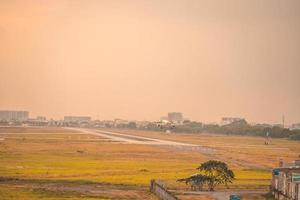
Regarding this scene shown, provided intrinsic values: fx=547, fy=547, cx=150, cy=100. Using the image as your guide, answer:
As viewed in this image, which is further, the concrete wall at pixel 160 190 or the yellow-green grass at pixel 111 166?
the yellow-green grass at pixel 111 166

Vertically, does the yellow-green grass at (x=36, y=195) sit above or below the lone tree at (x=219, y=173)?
below

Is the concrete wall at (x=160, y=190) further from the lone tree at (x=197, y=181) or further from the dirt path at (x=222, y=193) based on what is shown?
the lone tree at (x=197, y=181)

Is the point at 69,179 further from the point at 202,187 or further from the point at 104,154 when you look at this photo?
the point at 104,154

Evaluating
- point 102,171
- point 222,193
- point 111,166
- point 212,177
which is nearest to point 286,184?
point 222,193

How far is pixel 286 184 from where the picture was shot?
43000mm

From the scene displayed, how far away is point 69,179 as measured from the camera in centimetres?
5409

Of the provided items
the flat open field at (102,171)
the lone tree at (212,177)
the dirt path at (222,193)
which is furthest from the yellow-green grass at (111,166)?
the dirt path at (222,193)

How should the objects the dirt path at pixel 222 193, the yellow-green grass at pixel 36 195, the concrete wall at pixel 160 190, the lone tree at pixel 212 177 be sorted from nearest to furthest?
1. the concrete wall at pixel 160 190
2. the yellow-green grass at pixel 36 195
3. the dirt path at pixel 222 193
4. the lone tree at pixel 212 177

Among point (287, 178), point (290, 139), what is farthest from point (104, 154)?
point (290, 139)

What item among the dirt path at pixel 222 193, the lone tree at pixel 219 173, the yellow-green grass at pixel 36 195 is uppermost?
the lone tree at pixel 219 173

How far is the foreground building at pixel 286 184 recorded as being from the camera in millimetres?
39609

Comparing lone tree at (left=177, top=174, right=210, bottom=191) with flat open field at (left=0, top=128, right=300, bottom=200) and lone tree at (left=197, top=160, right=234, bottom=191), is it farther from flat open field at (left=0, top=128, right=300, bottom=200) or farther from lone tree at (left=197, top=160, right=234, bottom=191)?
lone tree at (left=197, top=160, right=234, bottom=191)

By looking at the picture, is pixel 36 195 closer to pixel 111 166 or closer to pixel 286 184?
pixel 286 184

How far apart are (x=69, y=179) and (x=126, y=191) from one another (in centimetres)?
911
